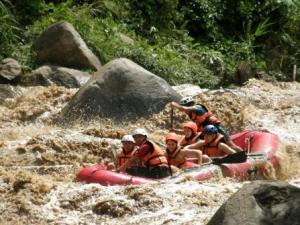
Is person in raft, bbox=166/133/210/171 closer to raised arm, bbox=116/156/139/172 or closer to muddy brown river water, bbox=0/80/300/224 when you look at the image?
raised arm, bbox=116/156/139/172

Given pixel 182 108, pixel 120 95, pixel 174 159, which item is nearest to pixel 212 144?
pixel 174 159

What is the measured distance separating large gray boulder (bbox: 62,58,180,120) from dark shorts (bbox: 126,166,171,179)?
3.24 metres

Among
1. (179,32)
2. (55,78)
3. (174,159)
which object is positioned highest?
(179,32)

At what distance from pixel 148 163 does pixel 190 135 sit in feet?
5.33

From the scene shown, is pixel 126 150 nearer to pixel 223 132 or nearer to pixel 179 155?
pixel 179 155

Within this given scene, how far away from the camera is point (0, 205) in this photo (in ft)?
27.9

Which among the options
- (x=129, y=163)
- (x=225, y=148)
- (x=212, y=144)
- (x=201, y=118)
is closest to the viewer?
(x=129, y=163)

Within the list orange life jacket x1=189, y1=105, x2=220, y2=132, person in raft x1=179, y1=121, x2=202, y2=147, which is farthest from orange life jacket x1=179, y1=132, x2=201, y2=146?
orange life jacket x1=189, y1=105, x2=220, y2=132

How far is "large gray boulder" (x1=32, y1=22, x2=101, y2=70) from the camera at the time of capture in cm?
1566

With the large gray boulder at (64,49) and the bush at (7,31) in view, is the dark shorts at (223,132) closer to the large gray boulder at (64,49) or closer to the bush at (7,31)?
the large gray boulder at (64,49)

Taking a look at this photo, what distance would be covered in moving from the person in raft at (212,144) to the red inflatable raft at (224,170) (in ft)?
1.35

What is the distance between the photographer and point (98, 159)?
37.3 ft

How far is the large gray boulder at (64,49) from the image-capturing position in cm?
1566

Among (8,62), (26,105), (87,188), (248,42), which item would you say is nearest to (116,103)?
(26,105)
